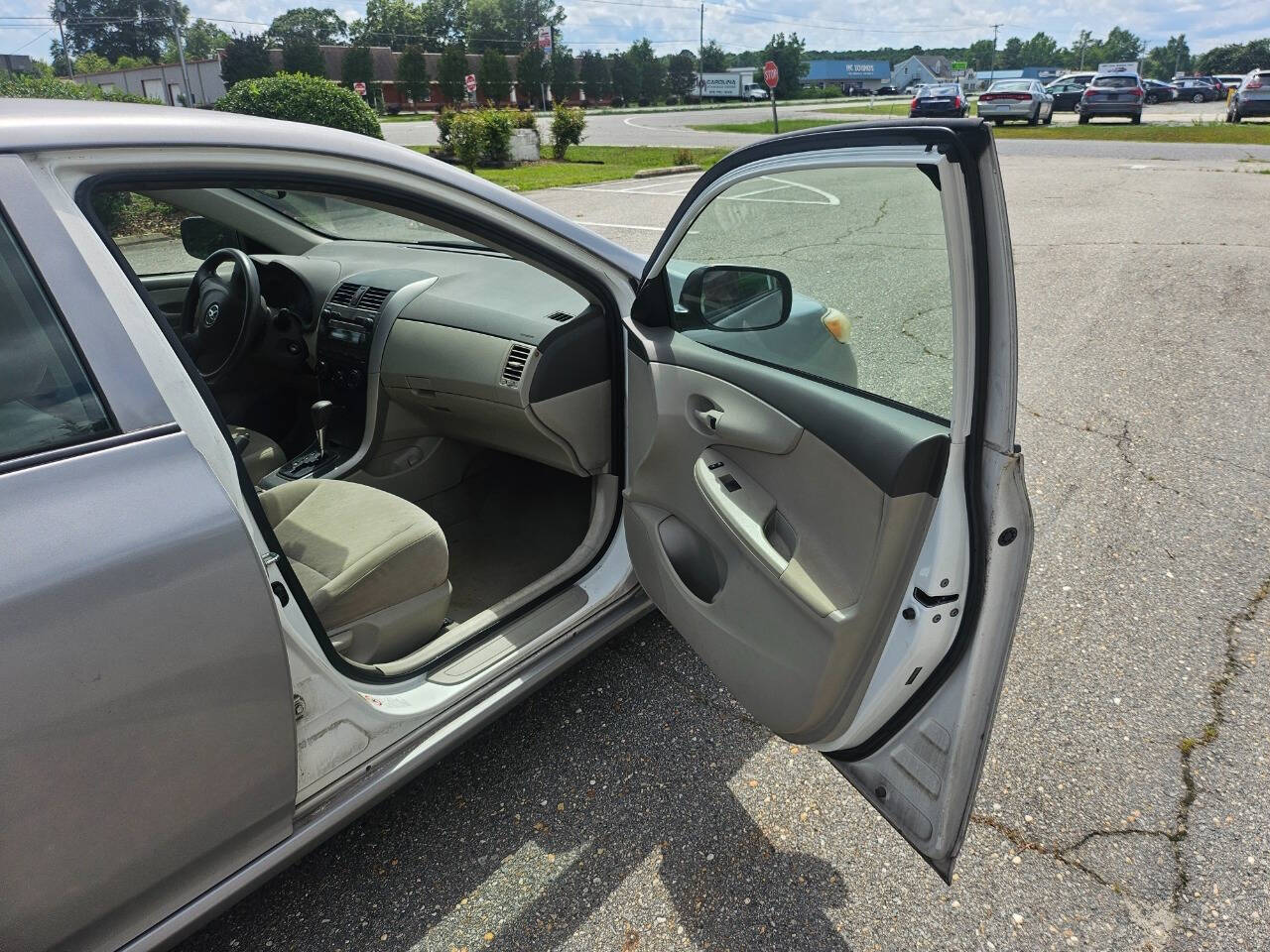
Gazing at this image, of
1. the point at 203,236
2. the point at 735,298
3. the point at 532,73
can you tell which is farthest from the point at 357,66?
the point at 735,298

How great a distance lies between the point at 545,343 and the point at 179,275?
1.97 metres

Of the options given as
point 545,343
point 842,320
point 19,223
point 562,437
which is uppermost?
point 19,223

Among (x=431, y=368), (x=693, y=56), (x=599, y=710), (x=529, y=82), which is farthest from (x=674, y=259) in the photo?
(x=693, y=56)

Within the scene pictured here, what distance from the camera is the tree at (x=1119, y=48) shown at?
108375 millimetres

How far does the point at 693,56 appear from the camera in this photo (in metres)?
75.5

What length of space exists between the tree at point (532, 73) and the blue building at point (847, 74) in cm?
3339

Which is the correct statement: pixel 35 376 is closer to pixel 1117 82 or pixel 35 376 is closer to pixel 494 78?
pixel 1117 82

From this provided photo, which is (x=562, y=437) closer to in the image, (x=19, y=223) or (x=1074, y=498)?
(x=19, y=223)

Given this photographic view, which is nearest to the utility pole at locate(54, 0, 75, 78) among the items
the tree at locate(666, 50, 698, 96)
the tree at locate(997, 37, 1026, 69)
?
the tree at locate(666, 50, 698, 96)

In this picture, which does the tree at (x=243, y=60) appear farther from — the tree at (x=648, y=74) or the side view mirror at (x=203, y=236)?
the side view mirror at (x=203, y=236)

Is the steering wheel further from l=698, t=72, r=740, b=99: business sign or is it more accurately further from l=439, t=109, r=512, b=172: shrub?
l=698, t=72, r=740, b=99: business sign

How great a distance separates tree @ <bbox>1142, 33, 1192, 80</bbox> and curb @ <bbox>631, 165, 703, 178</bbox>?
106933 mm

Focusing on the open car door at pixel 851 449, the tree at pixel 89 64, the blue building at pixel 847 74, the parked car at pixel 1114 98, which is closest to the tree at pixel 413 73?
the tree at pixel 89 64

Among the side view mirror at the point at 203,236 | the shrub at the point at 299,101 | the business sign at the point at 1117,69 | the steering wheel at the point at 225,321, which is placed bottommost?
the steering wheel at the point at 225,321
